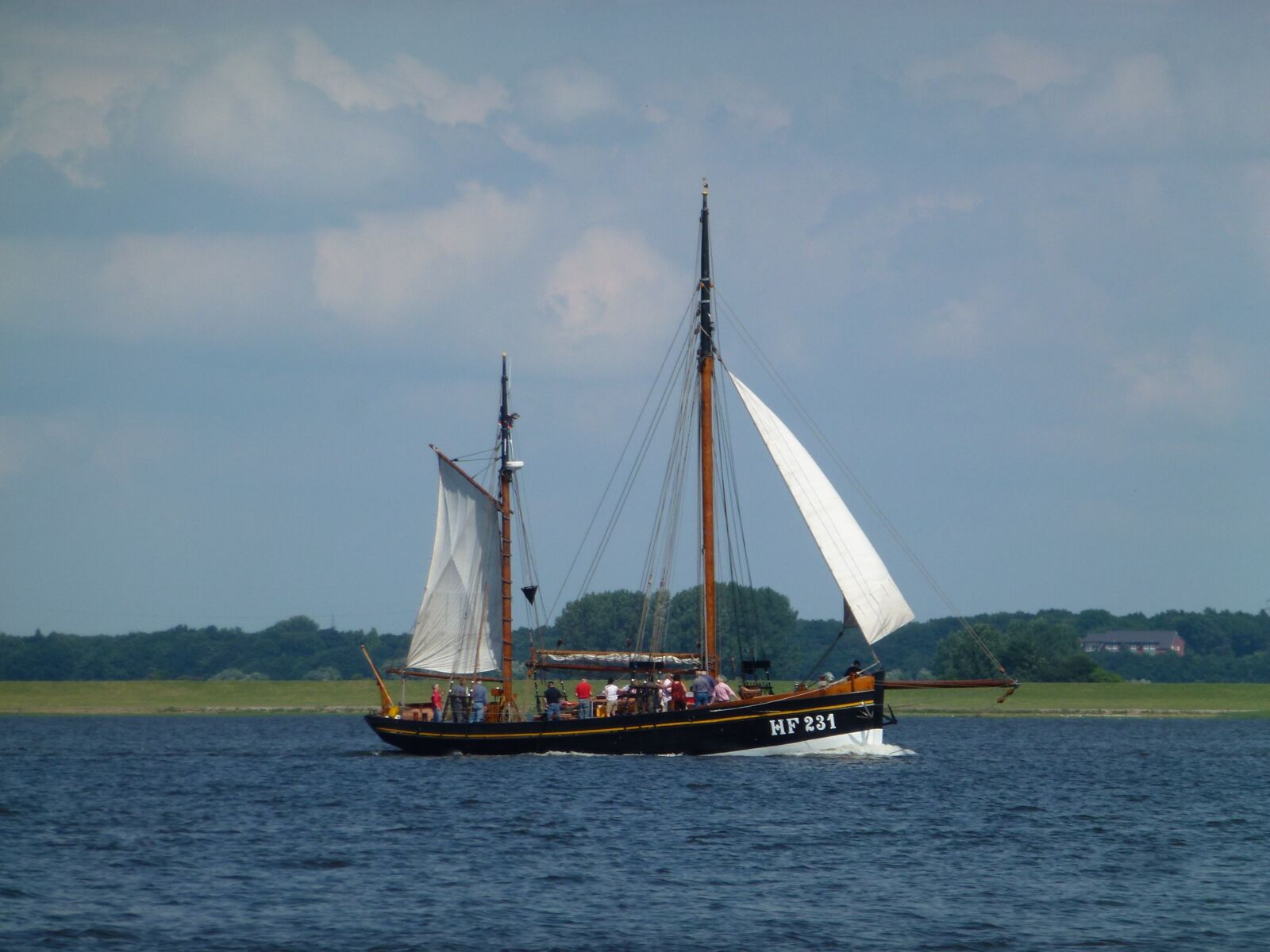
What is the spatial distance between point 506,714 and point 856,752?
14010mm

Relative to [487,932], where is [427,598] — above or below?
above

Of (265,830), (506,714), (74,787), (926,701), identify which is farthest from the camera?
(926,701)

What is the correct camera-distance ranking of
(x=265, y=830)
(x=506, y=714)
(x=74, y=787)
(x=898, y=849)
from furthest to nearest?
1. (x=506, y=714)
2. (x=74, y=787)
3. (x=265, y=830)
4. (x=898, y=849)

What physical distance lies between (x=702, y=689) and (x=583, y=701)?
16.0 ft

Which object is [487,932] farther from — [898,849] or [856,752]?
[856,752]

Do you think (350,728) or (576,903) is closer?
(576,903)

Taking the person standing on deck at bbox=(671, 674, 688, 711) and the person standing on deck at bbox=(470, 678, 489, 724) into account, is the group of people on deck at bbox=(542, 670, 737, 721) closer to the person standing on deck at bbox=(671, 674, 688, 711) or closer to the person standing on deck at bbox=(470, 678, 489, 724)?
the person standing on deck at bbox=(671, 674, 688, 711)

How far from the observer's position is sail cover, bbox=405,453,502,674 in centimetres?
6412

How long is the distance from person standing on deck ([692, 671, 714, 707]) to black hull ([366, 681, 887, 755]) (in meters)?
0.53

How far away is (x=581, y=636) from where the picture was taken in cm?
19812

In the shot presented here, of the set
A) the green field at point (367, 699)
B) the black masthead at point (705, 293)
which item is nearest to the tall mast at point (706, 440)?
the black masthead at point (705, 293)

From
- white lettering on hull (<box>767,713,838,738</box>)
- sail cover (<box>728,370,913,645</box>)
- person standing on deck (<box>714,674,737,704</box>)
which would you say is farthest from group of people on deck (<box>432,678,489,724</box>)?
sail cover (<box>728,370,913,645</box>)

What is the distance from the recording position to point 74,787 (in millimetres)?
54688

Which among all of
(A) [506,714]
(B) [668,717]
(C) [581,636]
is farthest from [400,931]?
(C) [581,636]
